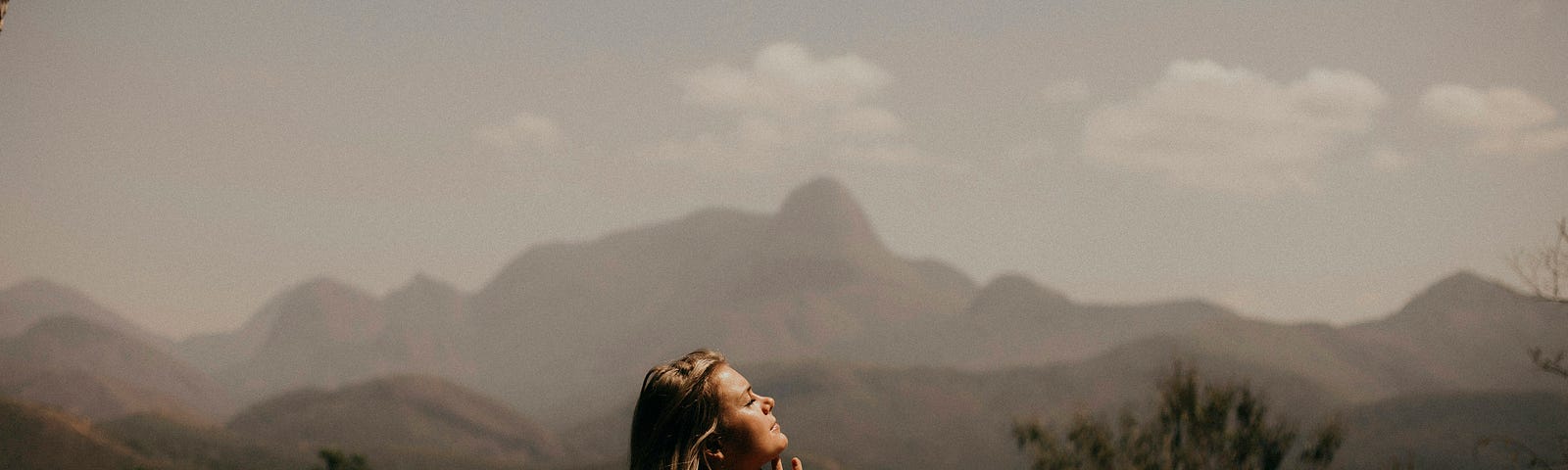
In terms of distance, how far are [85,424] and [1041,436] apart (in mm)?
137792

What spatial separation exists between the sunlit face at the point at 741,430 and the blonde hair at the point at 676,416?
3 cm

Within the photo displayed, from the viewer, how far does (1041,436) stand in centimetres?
5734

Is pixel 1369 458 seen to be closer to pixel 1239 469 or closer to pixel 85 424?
pixel 1239 469

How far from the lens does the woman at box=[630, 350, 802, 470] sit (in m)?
3.64

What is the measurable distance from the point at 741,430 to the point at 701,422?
13cm

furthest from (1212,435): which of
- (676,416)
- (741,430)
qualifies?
(676,416)

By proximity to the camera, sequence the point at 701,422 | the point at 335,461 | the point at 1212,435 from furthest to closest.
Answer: the point at 335,461 → the point at 1212,435 → the point at 701,422

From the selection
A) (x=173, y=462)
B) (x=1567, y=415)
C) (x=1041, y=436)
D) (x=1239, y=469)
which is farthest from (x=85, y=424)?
(x=1567, y=415)

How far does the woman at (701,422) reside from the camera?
12.0 feet

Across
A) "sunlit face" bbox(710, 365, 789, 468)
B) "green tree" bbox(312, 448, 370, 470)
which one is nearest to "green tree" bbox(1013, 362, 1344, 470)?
"sunlit face" bbox(710, 365, 789, 468)

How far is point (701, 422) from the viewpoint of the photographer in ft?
12.0

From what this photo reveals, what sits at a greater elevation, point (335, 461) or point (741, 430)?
point (335, 461)

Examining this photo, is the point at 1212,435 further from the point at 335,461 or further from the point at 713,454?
the point at 335,461

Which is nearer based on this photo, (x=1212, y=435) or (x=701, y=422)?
(x=701, y=422)
